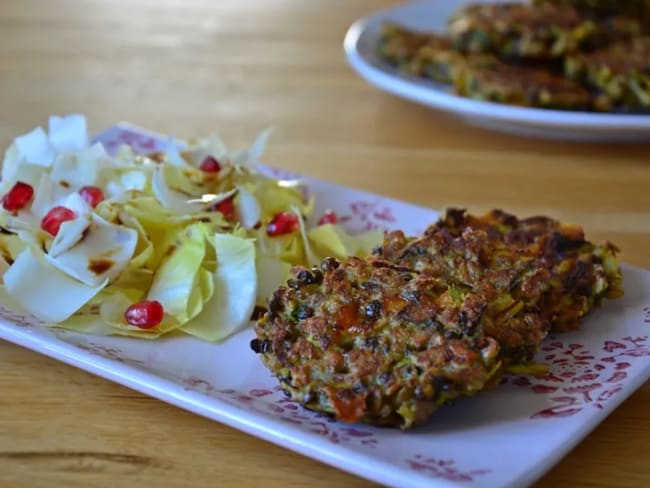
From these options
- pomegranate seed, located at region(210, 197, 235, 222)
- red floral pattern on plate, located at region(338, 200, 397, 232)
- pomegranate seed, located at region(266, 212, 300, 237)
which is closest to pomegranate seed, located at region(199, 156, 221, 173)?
pomegranate seed, located at region(210, 197, 235, 222)

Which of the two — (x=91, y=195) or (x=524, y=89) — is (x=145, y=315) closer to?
(x=91, y=195)

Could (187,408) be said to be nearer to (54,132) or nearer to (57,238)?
(57,238)

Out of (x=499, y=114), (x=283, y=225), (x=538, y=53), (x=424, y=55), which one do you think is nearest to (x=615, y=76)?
(x=538, y=53)

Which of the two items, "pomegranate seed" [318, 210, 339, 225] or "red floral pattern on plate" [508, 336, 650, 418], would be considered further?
"pomegranate seed" [318, 210, 339, 225]

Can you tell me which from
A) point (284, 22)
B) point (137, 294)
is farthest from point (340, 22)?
point (137, 294)

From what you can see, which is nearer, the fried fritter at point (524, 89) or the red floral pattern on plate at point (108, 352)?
the red floral pattern on plate at point (108, 352)

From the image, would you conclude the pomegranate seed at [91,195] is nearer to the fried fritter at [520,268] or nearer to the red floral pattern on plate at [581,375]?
the fried fritter at [520,268]

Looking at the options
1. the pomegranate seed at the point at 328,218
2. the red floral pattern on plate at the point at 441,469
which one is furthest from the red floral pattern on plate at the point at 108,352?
the pomegranate seed at the point at 328,218

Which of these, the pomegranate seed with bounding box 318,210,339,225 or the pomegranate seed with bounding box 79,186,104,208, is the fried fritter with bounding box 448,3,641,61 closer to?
the pomegranate seed with bounding box 318,210,339,225
